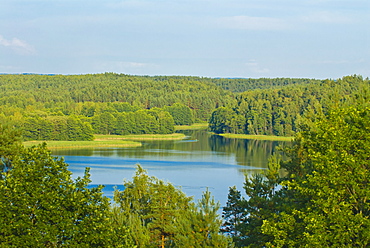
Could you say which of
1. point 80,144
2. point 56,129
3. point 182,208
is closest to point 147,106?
point 56,129

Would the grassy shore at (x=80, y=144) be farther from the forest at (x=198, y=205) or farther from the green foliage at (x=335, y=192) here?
the green foliage at (x=335, y=192)

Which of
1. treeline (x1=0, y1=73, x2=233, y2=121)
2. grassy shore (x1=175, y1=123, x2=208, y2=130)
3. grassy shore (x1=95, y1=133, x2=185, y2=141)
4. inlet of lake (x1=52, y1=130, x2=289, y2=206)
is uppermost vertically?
treeline (x1=0, y1=73, x2=233, y2=121)

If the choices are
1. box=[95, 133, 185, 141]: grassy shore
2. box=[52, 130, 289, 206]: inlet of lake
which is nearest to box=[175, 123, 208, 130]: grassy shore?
box=[95, 133, 185, 141]: grassy shore

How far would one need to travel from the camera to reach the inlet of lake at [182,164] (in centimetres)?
3866

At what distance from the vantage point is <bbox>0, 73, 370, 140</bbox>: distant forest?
80.9m

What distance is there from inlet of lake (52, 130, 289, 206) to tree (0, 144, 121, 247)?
64.8ft

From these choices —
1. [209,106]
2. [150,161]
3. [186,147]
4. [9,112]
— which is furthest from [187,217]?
[209,106]

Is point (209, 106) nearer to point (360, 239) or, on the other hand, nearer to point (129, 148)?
point (129, 148)

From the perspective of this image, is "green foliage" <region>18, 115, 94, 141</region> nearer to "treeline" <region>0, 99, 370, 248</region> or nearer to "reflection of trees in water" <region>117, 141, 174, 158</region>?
"reflection of trees in water" <region>117, 141, 174, 158</region>

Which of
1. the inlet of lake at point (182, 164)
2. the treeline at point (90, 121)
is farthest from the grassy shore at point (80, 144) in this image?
the inlet of lake at point (182, 164)

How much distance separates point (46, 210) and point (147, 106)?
136 meters

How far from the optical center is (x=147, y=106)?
146m

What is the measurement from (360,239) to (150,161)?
4134 centimetres

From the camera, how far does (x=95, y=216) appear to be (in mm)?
10555
